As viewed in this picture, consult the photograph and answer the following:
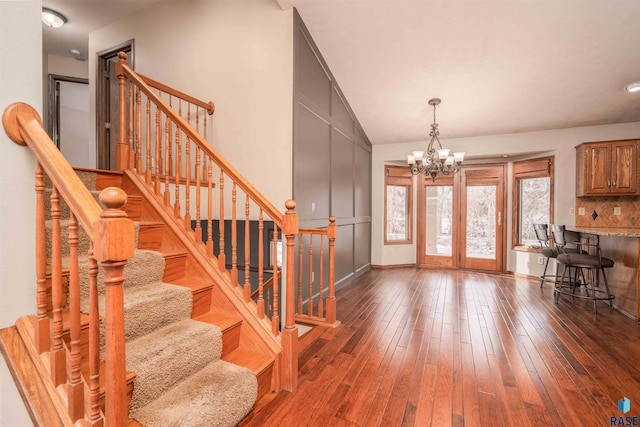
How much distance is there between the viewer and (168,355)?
1.49m

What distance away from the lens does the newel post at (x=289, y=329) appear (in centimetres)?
186

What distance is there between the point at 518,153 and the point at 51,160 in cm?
620

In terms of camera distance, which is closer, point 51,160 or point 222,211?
point 51,160

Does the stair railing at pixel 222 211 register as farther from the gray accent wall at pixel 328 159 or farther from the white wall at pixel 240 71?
the gray accent wall at pixel 328 159

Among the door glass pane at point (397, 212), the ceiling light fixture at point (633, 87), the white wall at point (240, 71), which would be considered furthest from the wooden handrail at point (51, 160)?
the ceiling light fixture at point (633, 87)

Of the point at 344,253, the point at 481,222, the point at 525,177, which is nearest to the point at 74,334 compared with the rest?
the point at 344,253

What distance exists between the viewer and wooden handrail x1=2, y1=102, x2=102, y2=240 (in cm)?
96

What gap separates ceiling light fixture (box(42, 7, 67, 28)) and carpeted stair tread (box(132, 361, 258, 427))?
5.24 metres

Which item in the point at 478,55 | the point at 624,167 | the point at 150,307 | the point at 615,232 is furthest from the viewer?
the point at 624,167

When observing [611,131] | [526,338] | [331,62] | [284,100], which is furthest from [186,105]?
[611,131]

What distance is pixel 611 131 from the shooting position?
456 cm

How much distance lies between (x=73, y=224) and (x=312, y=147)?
109 inches

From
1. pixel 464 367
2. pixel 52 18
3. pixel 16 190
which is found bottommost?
pixel 464 367

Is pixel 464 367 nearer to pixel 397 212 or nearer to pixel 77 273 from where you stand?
pixel 77 273
